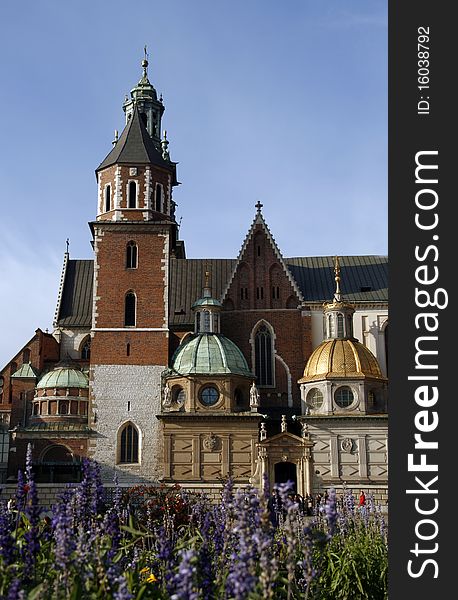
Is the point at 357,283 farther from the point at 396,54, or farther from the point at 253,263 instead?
the point at 396,54

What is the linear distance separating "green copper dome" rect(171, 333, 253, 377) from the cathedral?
9 centimetres

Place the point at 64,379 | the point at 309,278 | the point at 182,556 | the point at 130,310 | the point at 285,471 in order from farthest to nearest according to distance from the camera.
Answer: the point at 309,278, the point at 64,379, the point at 130,310, the point at 285,471, the point at 182,556

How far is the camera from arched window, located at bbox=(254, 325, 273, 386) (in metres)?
47.6

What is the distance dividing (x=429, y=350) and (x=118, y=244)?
3794 cm

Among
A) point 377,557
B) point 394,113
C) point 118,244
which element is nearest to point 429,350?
point 394,113

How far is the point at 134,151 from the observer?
4788 centimetres

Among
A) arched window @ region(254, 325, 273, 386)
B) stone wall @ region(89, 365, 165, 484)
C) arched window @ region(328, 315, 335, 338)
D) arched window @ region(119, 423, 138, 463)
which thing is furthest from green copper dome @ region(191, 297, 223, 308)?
arched window @ region(119, 423, 138, 463)

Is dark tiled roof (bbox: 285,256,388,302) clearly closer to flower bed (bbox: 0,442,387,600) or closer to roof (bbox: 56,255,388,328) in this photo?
roof (bbox: 56,255,388,328)

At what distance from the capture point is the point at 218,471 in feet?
137

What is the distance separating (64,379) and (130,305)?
216 inches

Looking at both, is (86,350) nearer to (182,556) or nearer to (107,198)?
(107,198)

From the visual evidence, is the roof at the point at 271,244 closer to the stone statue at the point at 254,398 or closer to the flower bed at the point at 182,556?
the stone statue at the point at 254,398

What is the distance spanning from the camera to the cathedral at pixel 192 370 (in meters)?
41.7

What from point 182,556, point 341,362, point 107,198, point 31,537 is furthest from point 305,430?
point 182,556
